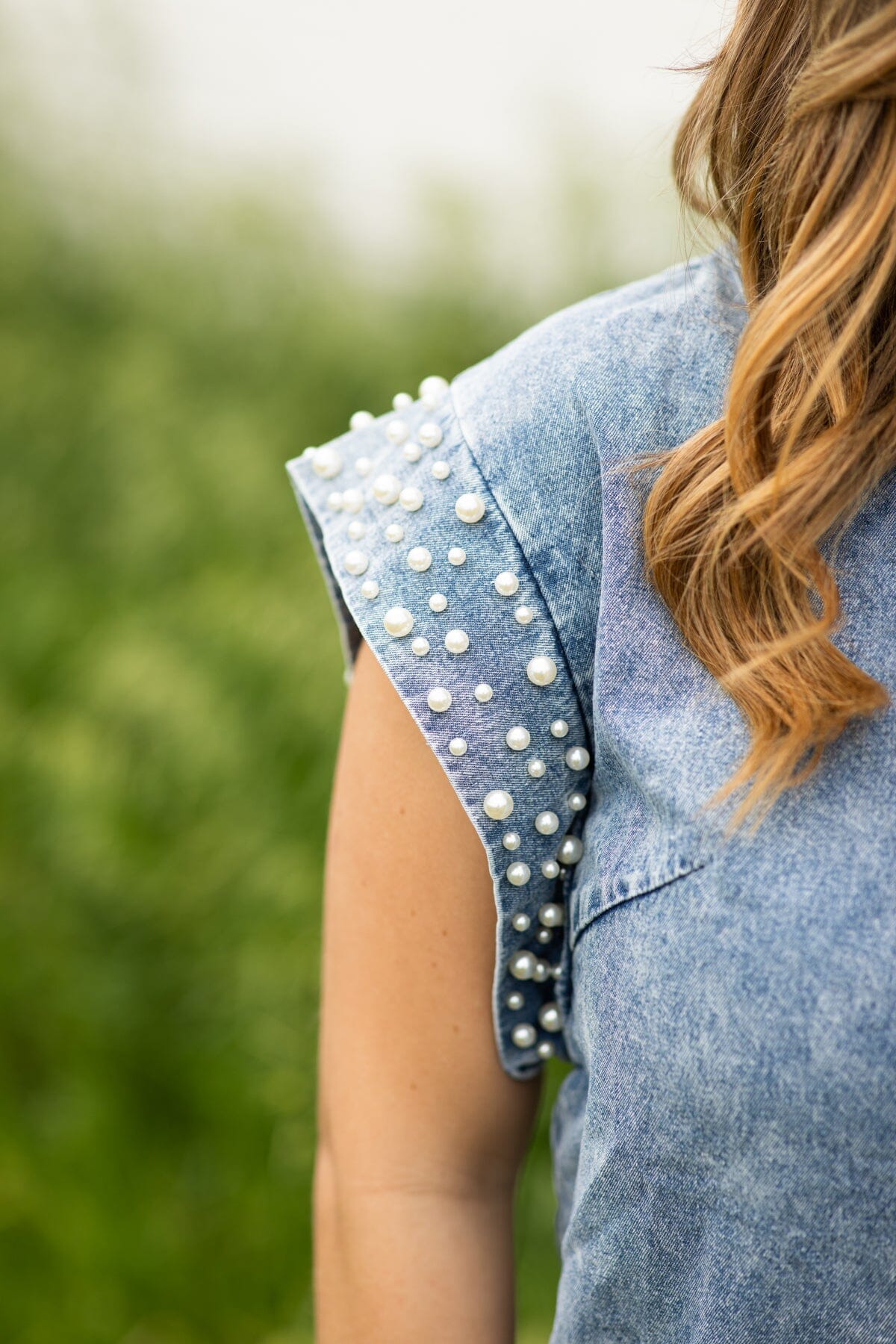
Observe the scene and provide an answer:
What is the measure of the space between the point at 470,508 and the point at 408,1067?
1.19 feet

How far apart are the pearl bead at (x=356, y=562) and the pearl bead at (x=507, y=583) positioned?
0.09m

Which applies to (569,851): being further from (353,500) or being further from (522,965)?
(353,500)

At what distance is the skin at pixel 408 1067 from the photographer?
2.27 feet

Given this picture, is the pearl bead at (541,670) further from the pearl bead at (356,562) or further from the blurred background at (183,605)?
the blurred background at (183,605)

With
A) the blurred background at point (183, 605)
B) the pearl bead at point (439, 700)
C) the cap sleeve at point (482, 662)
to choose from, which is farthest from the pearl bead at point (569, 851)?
the blurred background at point (183, 605)

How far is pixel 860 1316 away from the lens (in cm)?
59

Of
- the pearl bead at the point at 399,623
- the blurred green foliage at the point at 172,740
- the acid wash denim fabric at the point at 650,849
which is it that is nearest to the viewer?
the acid wash denim fabric at the point at 650,849

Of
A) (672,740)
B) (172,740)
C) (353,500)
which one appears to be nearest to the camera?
(672,740)

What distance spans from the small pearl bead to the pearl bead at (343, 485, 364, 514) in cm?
29

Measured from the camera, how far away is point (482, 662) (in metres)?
0.65

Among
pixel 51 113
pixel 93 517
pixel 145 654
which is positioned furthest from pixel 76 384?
pixel 145 654

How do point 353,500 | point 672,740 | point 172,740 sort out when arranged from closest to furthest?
point 672,740, point 353,500, point 172,740

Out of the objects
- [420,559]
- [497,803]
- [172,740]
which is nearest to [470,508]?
[420,559]

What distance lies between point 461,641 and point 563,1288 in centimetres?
40
